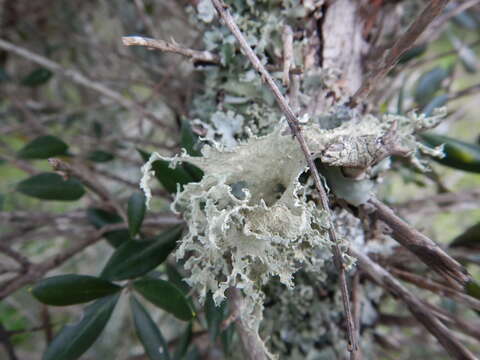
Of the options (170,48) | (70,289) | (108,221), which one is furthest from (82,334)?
(170,48)

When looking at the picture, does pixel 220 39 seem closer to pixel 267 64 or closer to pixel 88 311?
pixel 267 64

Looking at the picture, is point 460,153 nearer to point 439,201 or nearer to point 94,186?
point 439,201

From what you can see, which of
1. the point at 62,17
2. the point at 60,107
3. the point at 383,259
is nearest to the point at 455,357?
the point at 383,259

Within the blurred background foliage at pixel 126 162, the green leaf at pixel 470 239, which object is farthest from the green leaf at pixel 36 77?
the green leaf at pixel 470 239

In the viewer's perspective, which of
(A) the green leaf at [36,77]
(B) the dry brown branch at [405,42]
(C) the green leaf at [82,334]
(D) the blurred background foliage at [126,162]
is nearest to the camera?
(B) the dry brown branch at [405,42]

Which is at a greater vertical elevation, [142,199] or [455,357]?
[142,199]

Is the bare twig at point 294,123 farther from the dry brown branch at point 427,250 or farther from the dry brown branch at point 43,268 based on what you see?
the dry brown branch at point 43,268
